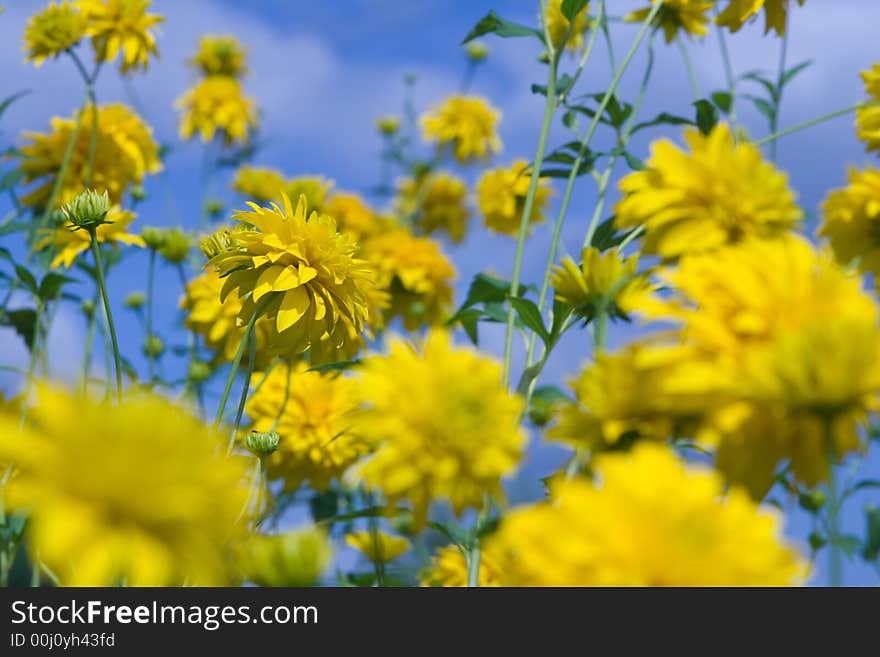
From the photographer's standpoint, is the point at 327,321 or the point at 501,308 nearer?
the point at 327,321

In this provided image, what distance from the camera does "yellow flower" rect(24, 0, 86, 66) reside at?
2.09 meters

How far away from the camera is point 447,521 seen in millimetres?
1099

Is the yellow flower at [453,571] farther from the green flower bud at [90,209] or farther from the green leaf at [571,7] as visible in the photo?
the green leaf at [571,7]

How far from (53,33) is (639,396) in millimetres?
1959

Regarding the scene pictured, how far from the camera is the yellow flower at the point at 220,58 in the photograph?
12.1 ft

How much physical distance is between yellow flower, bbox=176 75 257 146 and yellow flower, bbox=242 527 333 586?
2884 mm

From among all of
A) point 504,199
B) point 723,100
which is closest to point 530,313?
point 723,100

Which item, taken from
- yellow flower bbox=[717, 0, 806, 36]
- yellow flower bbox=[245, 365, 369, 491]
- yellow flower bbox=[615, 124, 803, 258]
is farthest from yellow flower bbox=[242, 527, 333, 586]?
yellow flower bbox=[717, 0, 806, 36]

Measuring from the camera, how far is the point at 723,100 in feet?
6.13
